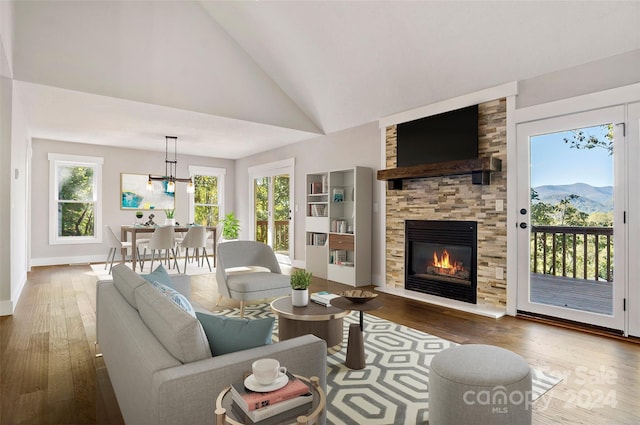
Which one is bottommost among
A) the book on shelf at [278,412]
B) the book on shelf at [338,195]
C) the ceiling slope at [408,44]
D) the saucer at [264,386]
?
the book on shelf at [278,412]

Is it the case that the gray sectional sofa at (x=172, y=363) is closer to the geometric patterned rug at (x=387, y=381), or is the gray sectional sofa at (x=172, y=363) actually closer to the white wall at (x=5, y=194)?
the geometric patterned rug at (x=387, y=381)

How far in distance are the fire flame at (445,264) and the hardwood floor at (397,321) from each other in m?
0.55

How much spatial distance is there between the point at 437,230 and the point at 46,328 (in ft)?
14.3

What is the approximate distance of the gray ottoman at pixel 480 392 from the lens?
1.63 m

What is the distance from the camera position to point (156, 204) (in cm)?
833

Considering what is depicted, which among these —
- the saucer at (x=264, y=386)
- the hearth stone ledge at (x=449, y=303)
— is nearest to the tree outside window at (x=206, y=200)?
the hearth stone ledge at (x=449, y=303)

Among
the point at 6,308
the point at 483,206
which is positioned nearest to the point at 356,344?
the point at 483,206

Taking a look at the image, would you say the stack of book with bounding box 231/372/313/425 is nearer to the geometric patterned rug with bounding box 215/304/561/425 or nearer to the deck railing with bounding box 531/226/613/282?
the geometric patterned rug with bounding box 215/304/561/425

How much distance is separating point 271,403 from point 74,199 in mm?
8124

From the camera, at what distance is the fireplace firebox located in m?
4.31

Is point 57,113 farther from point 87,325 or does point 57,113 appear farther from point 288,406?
point 288,406

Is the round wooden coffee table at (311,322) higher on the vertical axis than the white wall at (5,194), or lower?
lower

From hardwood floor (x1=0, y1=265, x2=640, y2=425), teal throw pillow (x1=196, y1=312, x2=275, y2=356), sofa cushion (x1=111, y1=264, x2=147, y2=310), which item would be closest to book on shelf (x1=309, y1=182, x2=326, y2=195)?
hardwood floor (x1=0, y1=265, x2=640, y2=425)

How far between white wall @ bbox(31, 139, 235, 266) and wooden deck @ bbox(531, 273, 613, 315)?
745cm
